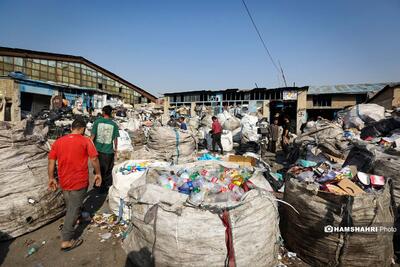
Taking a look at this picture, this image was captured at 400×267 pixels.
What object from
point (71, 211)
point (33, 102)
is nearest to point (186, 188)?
point (71, 211)

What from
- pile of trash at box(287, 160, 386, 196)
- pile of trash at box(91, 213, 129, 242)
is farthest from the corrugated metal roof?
pile of trash at box(91, 213, 129, 242)

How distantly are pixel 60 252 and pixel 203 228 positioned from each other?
1.61m

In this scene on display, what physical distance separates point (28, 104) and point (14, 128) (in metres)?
15.6

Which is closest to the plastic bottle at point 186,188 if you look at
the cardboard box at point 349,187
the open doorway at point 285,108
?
the cardboard box at point 349,187

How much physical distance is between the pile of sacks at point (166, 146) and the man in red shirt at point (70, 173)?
8.63 ft

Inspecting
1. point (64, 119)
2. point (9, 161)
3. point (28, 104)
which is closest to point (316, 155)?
point (9, 161)

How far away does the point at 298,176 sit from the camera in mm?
2498

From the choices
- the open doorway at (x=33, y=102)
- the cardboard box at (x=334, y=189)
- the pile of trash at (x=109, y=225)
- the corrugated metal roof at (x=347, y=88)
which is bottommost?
the pile of trash at (x=109, y=225)

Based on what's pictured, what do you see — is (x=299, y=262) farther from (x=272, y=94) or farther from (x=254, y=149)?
(x=272, y=94)

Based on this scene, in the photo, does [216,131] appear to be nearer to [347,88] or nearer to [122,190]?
[122,190]

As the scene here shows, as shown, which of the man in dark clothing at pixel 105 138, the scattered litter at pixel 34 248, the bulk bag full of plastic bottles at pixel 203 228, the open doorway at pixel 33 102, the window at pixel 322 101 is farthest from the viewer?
the window at pixel 322 101

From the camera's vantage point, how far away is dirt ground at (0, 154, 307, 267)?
7.38 feet

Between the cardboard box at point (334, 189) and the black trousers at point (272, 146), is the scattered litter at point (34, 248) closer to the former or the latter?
the cardboard box at point (334, 189)

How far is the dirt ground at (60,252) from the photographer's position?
7.38 feet
